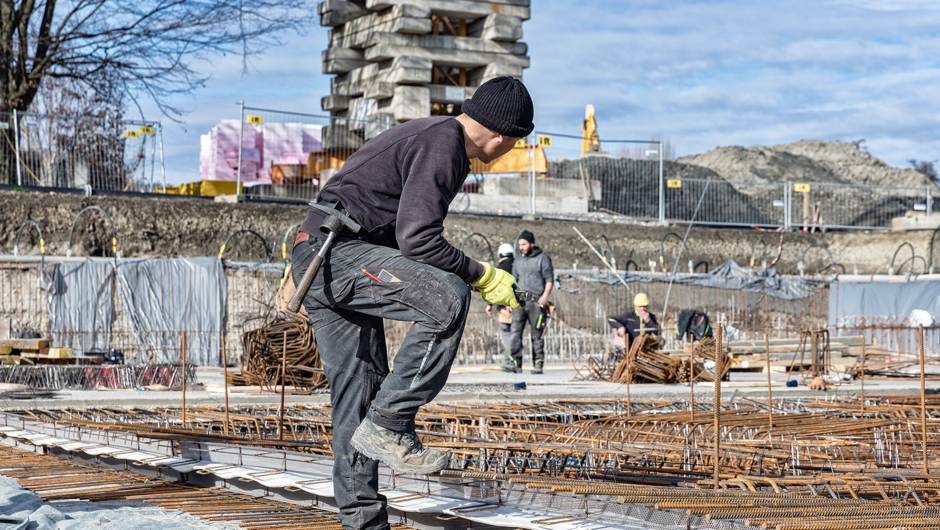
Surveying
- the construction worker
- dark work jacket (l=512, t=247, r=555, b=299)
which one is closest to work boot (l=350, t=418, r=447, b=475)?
the construction worker

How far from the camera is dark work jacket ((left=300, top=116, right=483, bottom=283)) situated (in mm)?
3035

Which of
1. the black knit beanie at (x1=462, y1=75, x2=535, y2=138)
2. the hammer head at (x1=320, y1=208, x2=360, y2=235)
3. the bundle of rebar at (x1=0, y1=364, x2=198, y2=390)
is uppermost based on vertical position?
the black knit beanie at (x1=462, y1=75, x2=535, y2=138)

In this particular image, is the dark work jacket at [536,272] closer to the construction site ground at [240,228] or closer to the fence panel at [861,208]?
the construction site ground at [240,228]

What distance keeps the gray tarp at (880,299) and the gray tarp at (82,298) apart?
12298 mm

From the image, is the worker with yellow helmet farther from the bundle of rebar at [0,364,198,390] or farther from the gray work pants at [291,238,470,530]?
the gray work pants at [291,238,470,530]

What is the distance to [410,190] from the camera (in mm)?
3055

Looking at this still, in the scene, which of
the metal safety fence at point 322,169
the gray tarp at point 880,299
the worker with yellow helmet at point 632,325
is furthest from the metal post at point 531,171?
the worker with yellow helmet at point 632,325

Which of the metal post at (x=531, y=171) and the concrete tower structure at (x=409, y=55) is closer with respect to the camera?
the concrete tower structure at (x=409, y=55)

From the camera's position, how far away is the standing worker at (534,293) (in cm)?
1213

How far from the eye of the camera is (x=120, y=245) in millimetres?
15328

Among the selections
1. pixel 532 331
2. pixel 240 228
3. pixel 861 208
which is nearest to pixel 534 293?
pixel 532 331

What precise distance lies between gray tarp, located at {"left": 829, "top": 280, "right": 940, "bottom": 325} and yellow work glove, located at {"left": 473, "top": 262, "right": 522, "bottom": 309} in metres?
15.3

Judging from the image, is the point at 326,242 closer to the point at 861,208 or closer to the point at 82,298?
the point at 82,298

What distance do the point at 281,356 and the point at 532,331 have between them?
4.10 meters
